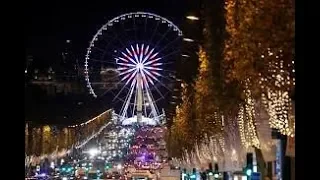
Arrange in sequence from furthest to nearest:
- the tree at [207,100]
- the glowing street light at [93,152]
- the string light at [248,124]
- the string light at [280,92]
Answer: the glowing street light at [93,152]
the tree at [207,100]
the string light at [248,124]
the string light at [280,92]

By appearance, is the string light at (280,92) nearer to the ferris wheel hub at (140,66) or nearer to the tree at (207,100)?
the tree at (207,100)

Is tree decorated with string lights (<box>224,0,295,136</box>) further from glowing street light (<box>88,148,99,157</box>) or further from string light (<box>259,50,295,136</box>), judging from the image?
glowing street light (<box>88,148,99,157</box>)

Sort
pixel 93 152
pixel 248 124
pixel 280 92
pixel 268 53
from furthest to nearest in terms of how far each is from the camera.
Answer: pixel 93 152 → pixel 248 124 → pixel 280 92 → pixel 268 53

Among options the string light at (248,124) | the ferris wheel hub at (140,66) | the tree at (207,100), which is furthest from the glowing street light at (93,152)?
the string light at (248,124)

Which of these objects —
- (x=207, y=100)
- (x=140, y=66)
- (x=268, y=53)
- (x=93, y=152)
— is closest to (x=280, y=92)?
(x=268, y=53)

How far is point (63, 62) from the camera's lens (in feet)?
250

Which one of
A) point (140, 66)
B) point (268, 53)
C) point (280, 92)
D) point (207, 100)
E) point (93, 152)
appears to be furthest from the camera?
point (93, 152)

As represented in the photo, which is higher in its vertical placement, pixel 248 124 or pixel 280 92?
pixel 280 92

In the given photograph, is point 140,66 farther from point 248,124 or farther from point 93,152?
point 93,152

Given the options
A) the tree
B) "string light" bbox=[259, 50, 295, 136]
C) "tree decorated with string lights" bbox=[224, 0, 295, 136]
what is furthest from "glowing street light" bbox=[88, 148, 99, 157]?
"string light" bbox=[259, 50, 295, 136]

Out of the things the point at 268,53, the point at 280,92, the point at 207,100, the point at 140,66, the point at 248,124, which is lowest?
the point at 248,124
